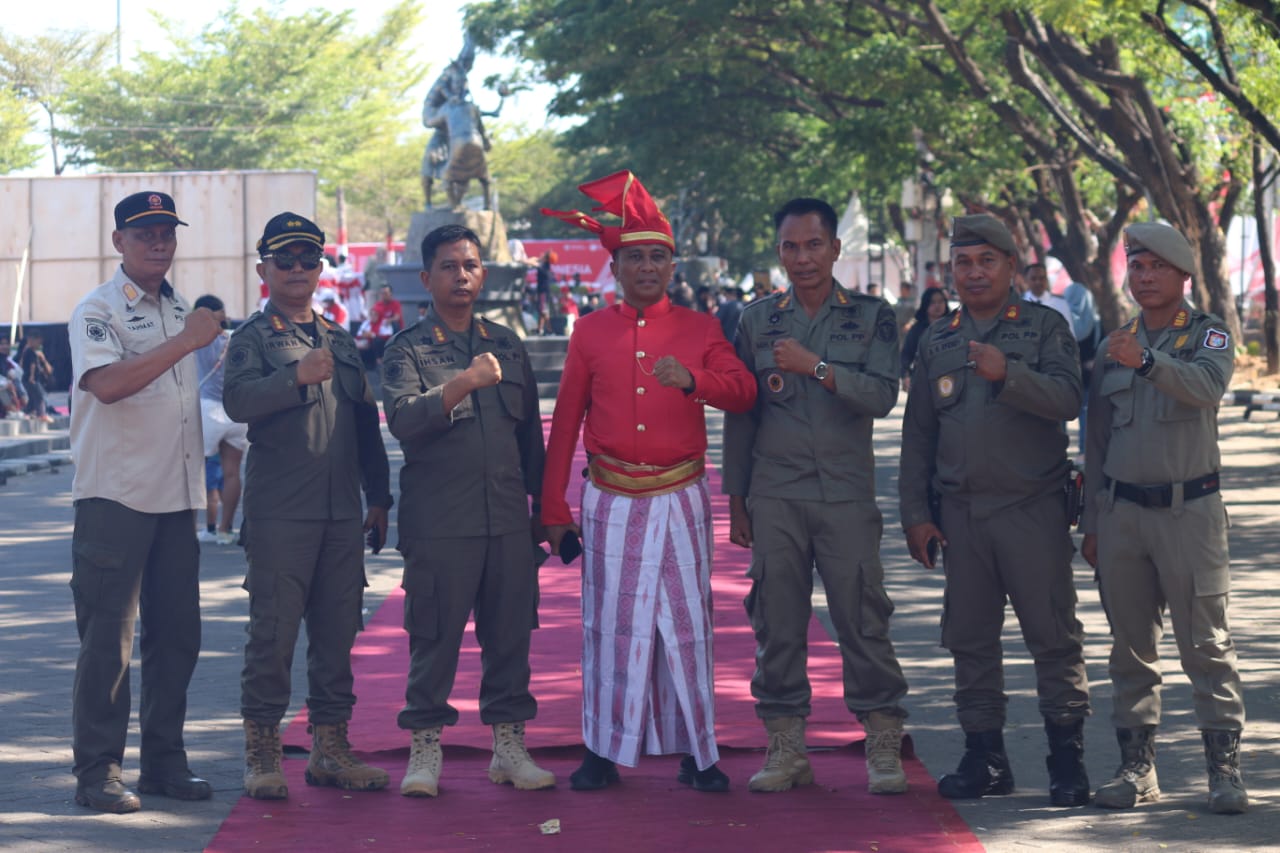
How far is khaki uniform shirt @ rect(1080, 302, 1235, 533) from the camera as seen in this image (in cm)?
556

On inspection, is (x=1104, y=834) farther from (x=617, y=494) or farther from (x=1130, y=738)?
(x=617, y=494)

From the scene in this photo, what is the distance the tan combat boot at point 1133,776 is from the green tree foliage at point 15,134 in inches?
1766

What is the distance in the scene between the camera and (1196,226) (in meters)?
22.4

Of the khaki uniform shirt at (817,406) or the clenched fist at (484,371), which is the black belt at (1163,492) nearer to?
the khaki uniform shirt at (817,406)

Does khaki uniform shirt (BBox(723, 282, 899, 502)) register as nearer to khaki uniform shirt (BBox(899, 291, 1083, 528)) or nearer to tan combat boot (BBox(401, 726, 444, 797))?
khaki uniform shirt (BBox(899, 291, 1083, 528))

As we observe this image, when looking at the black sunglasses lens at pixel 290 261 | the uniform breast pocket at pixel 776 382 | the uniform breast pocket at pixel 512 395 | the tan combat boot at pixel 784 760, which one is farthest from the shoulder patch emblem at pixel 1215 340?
the black sunglasses lens at pixel 290 261

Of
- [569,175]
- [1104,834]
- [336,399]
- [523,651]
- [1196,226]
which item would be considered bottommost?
[1104,834]

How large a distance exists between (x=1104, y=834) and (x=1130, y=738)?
0.45 m

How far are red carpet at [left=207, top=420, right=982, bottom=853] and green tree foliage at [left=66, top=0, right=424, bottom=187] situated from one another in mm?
43221

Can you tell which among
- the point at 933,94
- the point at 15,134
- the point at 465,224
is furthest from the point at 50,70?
the point at 933,94

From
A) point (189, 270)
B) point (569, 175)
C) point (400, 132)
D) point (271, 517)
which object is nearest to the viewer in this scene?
point (271, 517)

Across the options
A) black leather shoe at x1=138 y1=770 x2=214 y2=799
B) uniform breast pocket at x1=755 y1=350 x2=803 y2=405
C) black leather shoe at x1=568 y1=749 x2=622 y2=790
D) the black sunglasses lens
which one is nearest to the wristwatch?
uniform breast pocket at x1=755 y1=350 x2=803 y2=405

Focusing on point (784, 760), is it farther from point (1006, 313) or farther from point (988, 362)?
point (1006, 313)

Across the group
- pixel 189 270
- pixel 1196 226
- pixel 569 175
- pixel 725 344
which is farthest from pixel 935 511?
pixel 569 175
